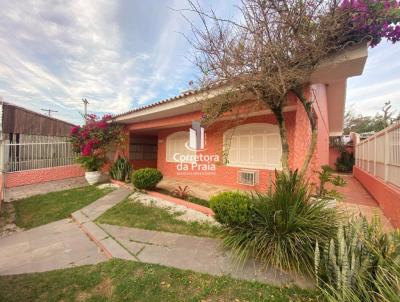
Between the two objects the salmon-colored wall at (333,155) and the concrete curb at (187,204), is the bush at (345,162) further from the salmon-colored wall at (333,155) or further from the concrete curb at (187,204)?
the concrete curb at (187,204)

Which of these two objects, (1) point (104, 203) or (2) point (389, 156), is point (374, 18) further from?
(1) point (104, 203)

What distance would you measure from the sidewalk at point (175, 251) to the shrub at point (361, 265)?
1.84 ft

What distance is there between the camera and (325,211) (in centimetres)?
308

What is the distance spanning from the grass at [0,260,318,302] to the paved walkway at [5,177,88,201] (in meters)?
6.46

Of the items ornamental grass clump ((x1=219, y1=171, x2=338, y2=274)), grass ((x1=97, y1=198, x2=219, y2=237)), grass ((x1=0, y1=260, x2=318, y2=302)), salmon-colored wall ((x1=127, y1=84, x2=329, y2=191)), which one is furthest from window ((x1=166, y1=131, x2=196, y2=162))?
grass ((x1=0, y1=260, x2=318, y2=302))

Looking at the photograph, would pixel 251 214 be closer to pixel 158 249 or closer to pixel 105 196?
pixel 158 249

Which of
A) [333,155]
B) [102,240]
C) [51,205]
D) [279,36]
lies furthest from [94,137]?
[333,155]

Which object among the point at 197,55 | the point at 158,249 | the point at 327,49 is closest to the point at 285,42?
the point at 327,49

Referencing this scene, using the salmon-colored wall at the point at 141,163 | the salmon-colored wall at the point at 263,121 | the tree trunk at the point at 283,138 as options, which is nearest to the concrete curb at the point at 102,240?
the tree trunk at the point at 283,138

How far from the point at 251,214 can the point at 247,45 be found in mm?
3054

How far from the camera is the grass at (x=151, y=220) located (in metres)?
4.28

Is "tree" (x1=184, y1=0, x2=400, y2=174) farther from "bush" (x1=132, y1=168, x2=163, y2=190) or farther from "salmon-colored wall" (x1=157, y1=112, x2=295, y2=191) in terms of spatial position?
"bush" (x1=132, y1=168, x2=163, y2=190)

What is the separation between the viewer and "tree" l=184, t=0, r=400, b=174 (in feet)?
10.3

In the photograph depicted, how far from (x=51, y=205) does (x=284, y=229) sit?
756cm
